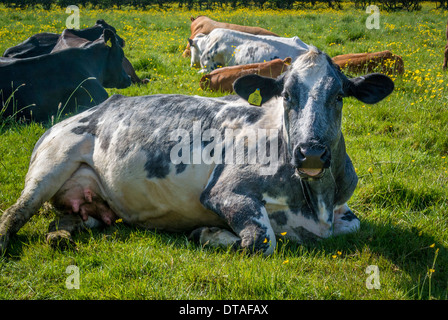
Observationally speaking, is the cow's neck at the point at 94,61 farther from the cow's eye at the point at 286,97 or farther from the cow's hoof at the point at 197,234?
the cow's eye at the point at 286,97

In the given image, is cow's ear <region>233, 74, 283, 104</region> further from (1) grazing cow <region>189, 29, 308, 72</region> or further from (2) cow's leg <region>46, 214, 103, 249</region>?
(1) grazing cow <region>189, 29, 308, 72</region>

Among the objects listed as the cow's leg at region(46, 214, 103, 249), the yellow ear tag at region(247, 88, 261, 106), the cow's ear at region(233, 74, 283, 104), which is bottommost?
the cow's leg at region(46, 214, 103, 249)

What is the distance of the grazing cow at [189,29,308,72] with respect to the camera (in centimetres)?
1122

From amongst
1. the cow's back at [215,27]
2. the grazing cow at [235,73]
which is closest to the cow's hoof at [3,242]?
the grazing cow at [235,73]

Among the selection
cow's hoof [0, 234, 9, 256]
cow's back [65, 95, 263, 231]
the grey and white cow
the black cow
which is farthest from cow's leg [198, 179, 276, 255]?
the black cow

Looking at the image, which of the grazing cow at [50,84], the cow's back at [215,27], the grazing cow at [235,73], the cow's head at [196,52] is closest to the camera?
the grazing cow at [50,84]

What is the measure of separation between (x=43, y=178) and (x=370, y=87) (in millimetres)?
3214

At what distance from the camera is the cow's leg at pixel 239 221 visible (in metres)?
3.75

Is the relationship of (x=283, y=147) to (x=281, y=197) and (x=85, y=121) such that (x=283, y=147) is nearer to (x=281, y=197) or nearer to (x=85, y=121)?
(x=281, y=197)

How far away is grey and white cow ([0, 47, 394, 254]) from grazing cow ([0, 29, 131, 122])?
274cm

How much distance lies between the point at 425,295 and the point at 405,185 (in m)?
2.10

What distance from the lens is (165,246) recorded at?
405 cm

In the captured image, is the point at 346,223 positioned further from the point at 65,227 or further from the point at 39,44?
the point at 39,44

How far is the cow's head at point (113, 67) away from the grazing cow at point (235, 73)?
162cm
